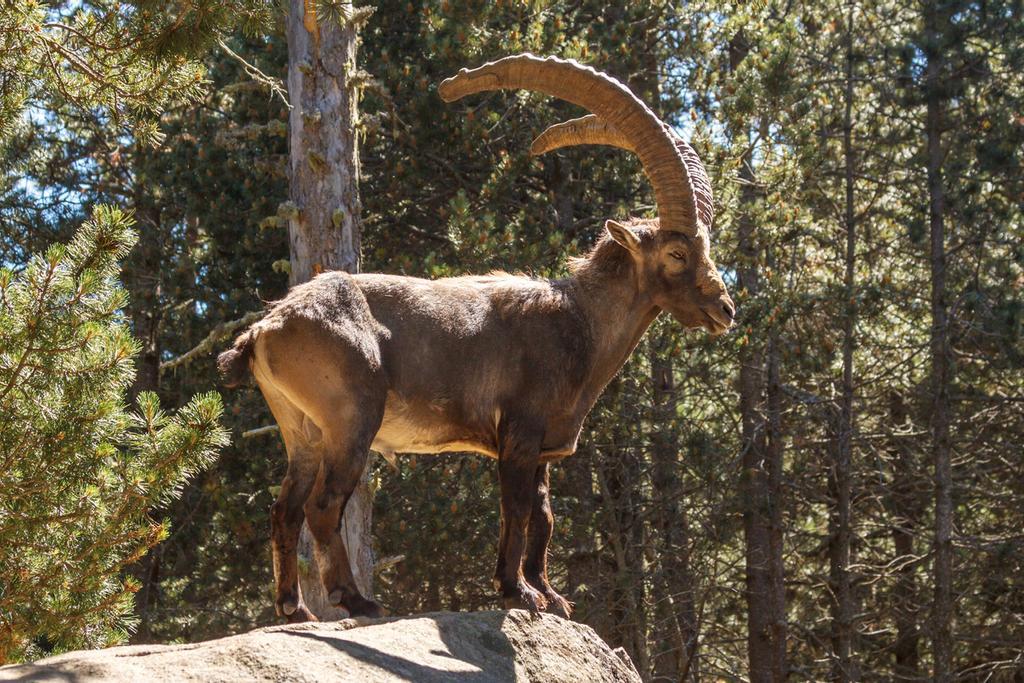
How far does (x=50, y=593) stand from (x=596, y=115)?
4667mm

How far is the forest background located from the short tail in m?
5.67

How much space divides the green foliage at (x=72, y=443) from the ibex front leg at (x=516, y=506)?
1897mm

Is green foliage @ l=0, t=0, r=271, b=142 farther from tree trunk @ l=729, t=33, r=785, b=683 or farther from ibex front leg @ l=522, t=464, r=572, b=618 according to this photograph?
tree trunk @ l=729, t=33, r=785, b=683

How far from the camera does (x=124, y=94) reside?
9.02 meters

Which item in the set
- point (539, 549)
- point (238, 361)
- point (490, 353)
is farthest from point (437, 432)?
point (238, 361)

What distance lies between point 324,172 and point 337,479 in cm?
504

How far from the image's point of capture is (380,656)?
6.04 m

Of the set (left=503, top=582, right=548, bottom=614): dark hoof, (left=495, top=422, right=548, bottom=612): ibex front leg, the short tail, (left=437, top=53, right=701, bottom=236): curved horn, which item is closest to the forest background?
(left=437, top=53, right=701, bottom=236): curved horn

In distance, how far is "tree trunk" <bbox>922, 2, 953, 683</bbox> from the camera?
15.9m

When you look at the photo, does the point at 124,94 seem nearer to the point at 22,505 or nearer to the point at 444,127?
the point at 22,505

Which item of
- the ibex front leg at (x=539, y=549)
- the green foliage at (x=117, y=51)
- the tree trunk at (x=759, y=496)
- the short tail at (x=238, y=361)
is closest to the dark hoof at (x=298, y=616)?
the short tail at (x=238, y=361)

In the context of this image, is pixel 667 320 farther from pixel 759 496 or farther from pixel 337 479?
pixel 337 479

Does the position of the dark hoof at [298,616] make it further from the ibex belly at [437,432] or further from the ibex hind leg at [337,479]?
the ibex belly at [437,432]

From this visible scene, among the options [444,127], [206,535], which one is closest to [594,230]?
[444,127]
